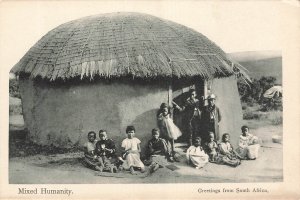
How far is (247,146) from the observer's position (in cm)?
770

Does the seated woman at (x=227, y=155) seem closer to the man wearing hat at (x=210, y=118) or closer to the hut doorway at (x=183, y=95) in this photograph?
the man wearing hat at (x=210, y=118)

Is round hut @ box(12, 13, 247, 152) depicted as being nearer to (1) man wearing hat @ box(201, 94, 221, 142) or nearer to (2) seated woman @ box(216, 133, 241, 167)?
(1) man wearing hat @ box(201, 94, 221, 142)

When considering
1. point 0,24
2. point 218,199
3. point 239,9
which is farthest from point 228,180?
point 0,24

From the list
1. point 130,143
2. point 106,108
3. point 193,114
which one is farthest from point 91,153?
point 193,114

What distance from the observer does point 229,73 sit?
825 cm

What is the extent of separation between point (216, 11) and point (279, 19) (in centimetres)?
81

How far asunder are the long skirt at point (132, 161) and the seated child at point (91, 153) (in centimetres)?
37

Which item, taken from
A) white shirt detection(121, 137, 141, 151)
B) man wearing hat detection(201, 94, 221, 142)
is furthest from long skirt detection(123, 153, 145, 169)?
man wearing hat detection(201, 94, 221, 142)

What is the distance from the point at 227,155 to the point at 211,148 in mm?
231

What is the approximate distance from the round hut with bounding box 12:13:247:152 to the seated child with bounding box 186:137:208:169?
573 mm

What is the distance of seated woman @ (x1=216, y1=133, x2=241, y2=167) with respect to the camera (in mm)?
7527

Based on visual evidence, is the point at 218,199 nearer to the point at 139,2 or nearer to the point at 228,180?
the point at 228,180

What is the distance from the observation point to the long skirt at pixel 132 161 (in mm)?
7445

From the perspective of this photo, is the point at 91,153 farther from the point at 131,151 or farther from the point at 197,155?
the point at 197,155
